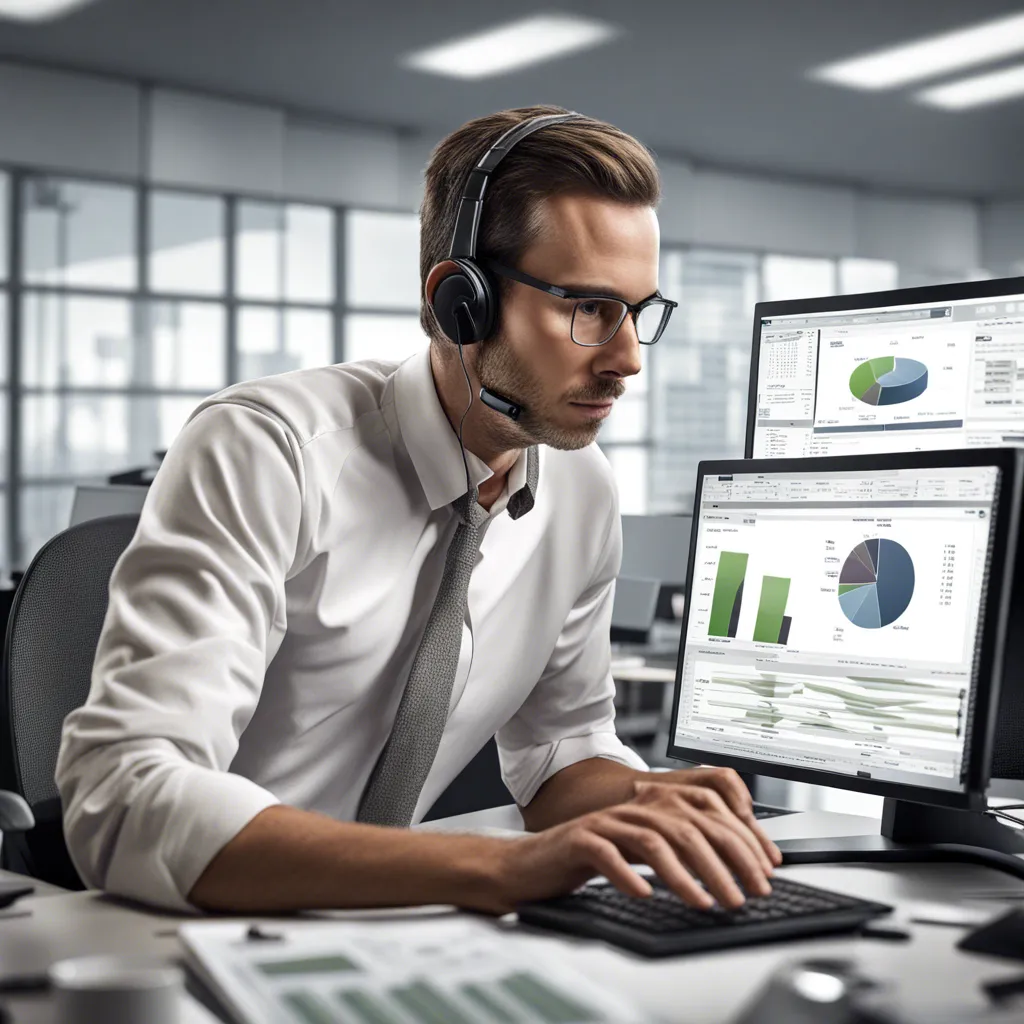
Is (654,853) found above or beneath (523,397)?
beneath

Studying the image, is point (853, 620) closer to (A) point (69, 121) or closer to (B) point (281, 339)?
(A) point (69, 121)

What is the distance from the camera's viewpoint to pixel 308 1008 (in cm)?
66

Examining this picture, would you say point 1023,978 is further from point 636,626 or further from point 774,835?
point 636,626

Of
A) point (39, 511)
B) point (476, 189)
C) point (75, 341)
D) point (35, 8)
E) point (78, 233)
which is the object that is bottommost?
point (39, 511)

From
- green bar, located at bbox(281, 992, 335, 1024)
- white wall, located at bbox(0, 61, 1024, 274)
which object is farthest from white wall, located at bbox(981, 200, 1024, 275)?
green bar, located at bbox(281, 992, 335, 1024)

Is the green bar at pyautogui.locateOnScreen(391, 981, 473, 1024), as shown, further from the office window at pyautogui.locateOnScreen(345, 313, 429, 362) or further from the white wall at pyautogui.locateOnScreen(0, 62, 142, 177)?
the office window at pyautogui.locateOnScreen(345, 313, 429, 362)

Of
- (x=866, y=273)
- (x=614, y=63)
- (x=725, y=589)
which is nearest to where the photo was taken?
(x=725, y=589)

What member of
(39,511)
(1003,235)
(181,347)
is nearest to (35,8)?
(181,347)

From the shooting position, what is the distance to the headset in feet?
4.10

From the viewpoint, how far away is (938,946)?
0.85 metres

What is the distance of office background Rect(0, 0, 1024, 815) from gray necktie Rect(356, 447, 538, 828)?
→ 5.30 meters

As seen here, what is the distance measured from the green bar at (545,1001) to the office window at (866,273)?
9.88 metres

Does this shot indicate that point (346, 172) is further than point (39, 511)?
Yes

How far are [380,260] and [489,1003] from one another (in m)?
7.81
